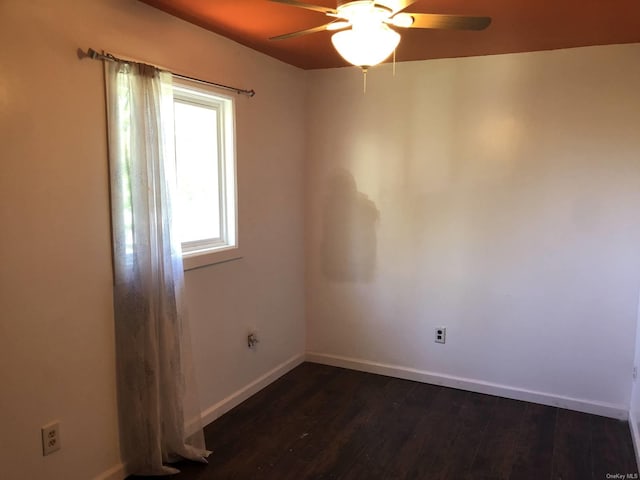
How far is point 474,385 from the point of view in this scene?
3453 mm

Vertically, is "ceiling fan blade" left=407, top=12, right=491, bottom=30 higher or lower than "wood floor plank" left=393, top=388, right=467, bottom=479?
higher

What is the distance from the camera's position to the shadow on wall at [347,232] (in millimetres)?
3676

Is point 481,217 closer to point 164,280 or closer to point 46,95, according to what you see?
point 164,280

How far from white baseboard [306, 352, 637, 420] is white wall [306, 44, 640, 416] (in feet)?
0.05

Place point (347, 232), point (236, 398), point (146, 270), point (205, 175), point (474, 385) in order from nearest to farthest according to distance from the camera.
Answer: point (146, 270) → point (205, 175) → point (236, 398) → point (474, 385) → point (347, 232)

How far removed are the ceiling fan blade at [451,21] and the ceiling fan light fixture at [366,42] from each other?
0.11 m

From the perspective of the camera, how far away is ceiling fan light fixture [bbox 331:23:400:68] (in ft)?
5.51

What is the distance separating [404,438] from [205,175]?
6.39 ft

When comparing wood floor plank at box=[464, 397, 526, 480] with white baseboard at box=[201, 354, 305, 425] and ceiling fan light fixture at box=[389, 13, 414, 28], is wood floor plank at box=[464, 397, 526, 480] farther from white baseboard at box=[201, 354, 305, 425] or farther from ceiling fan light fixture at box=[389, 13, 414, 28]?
ceiling fan light fixture at box=[389, 13, 414, 28]

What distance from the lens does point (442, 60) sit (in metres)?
3.30

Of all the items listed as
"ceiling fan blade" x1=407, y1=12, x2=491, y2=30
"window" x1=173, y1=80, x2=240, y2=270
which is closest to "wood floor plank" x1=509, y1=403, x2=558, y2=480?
"window" x1=173, y1=80, x2=240, y2=270

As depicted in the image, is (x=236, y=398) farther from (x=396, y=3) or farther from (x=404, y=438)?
(x=396, y=3)

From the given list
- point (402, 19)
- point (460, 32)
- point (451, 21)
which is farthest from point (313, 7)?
point (460, 32)

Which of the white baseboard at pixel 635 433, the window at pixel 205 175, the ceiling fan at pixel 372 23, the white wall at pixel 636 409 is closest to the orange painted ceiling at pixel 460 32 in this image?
the window at pixel 205 175
